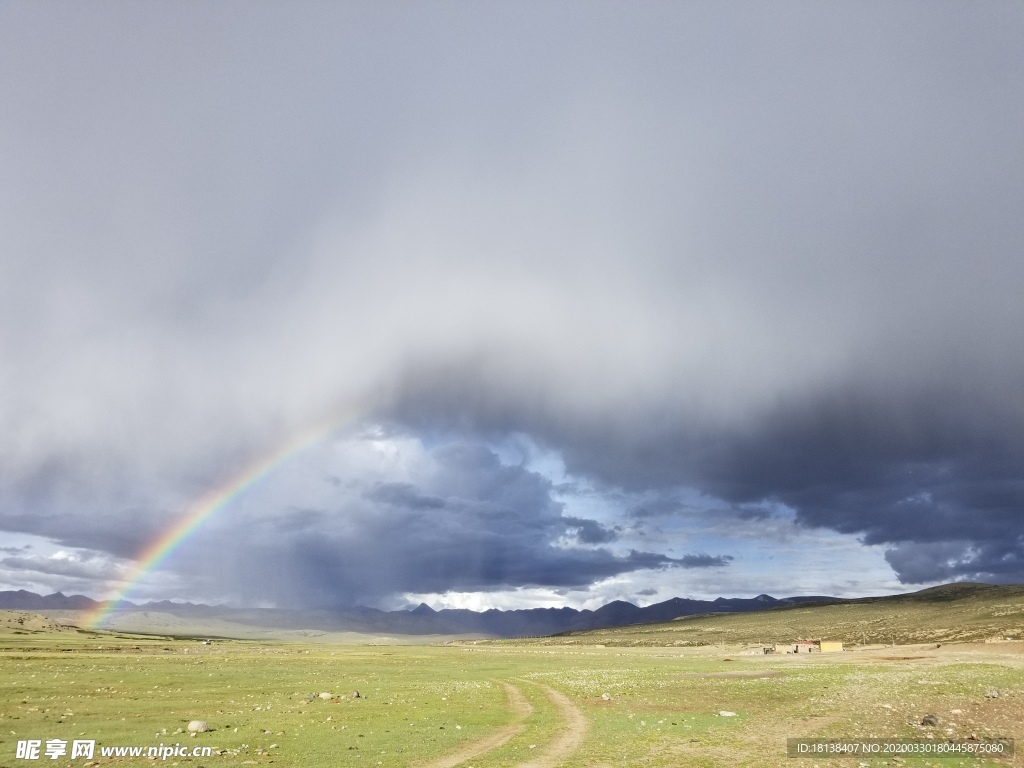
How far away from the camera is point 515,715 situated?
1442 inches

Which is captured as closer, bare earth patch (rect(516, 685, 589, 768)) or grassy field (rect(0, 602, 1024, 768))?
bare earth patch (rect(516, 685, 589, 768))

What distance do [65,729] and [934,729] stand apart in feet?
135

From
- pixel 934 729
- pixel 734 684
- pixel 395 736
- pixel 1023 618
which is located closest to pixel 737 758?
pixel 934 729

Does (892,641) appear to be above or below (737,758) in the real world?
below

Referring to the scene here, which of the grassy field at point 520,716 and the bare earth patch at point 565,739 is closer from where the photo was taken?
the bare earth patch at point 565,739

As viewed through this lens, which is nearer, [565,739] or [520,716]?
[565,739]

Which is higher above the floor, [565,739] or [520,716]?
[565,739]

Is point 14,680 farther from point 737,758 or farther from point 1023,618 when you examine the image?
point 1023,618

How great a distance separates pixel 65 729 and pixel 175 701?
1247 cm

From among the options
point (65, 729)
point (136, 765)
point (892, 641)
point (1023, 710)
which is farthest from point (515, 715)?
point (892, 641)

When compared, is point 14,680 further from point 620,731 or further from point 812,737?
point 812,737

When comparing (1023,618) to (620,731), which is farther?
(1023,618)

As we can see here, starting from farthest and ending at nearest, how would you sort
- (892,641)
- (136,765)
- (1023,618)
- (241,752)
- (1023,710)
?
(1023,618)
(892,641)
(1023,710)
(241,752)
(136,765)

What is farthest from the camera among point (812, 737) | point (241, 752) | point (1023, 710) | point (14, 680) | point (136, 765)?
point (14, 680)
